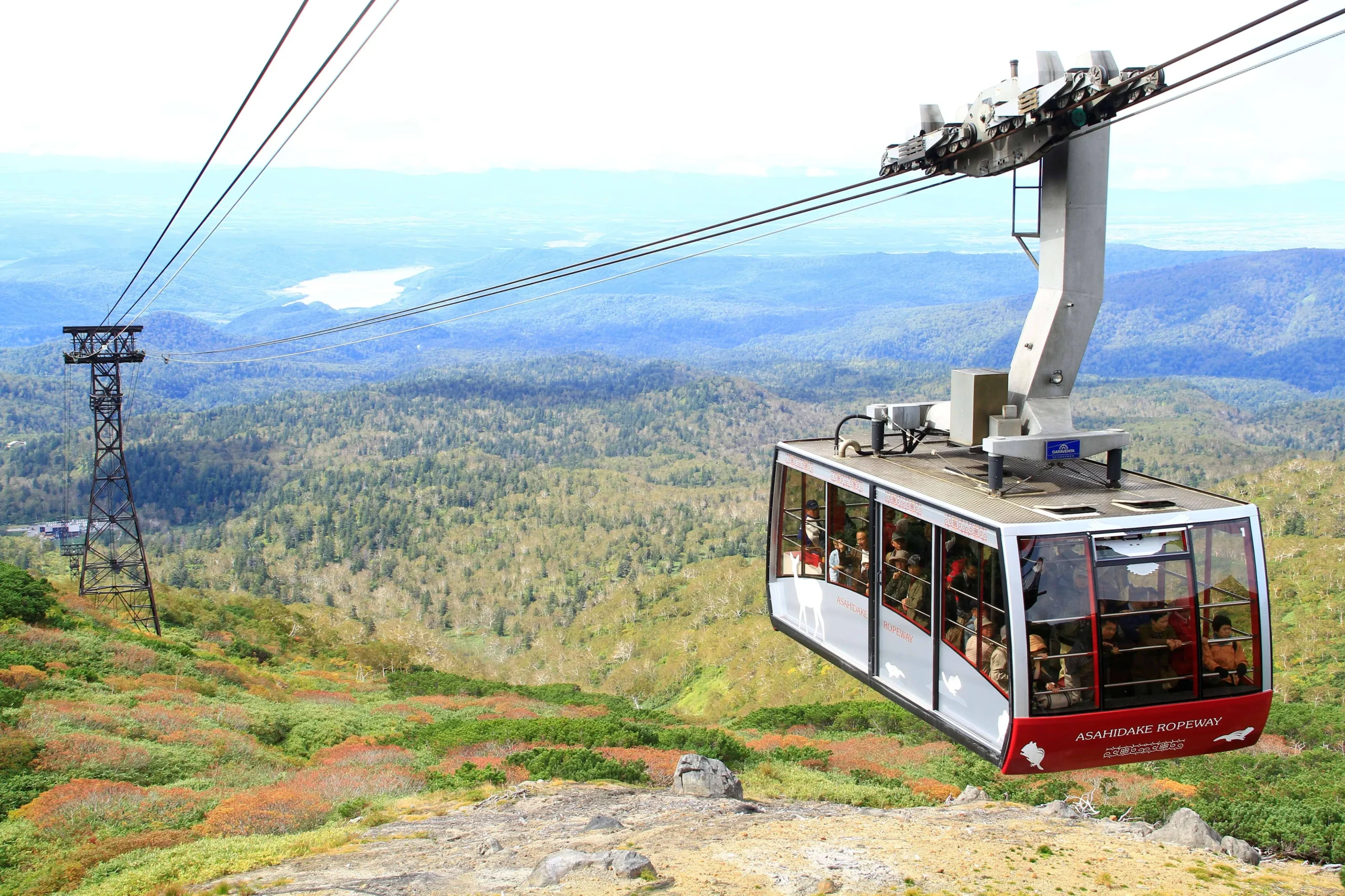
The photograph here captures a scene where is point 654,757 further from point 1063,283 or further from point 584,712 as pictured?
point 1063,283

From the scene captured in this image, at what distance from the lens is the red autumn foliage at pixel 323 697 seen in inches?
1911

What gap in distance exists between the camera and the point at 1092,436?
13109mm

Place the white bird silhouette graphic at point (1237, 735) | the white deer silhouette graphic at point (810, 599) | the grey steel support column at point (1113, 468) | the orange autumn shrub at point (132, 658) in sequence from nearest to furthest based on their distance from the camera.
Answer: the white bird silhouette graphic at point (1237, 735) < the grey steel support column at point (1113, 468) < the white deer silhouette graphic at point (810, 599) < the orange autumn shrub at point (132, 658)

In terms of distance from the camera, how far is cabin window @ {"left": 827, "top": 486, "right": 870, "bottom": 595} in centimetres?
1445

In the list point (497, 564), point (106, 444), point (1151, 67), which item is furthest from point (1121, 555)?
point (497, 564)

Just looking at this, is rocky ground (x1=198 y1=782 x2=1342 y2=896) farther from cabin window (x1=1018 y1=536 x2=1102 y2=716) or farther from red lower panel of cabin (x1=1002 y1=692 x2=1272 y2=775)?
cabin window (x1=1018 y1=536 x2=1102 y2=716)

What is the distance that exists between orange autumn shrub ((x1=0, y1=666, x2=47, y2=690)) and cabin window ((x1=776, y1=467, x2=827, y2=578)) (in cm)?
2685

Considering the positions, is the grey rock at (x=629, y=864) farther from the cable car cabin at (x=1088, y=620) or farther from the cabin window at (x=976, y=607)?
the cabin window at (x=976, y=607)

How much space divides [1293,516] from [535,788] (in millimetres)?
77823

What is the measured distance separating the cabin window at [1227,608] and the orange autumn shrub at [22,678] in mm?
33129

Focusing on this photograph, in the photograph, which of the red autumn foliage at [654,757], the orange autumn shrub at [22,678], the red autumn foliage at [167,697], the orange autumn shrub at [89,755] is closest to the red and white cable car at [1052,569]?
the red autumn foliage at [654,757]

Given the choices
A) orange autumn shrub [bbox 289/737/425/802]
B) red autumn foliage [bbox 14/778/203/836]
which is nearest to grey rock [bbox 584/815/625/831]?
orange autumn shrub [bbox 289/737/425/802]

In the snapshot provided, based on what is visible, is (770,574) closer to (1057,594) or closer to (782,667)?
(1057,594)

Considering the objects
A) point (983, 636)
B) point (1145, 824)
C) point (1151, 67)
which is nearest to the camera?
point (1151, 67)
